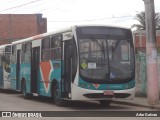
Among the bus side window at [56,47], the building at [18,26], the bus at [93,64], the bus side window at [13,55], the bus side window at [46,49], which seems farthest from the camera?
the building at [18,26]

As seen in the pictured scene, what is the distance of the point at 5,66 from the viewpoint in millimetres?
28016

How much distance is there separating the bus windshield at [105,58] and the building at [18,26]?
4828 cm

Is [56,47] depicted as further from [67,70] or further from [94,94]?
[94,94]

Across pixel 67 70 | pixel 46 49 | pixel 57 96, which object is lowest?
pixel 57 96

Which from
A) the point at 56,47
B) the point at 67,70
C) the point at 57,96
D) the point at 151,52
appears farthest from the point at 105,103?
the point at 56,47

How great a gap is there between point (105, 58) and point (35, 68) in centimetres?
583

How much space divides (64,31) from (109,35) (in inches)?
74.6

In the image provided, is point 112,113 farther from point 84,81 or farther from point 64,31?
point 64,31

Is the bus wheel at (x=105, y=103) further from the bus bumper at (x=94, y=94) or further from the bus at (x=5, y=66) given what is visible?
the bus at (x=5, y=66)

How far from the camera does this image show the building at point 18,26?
63969 mm

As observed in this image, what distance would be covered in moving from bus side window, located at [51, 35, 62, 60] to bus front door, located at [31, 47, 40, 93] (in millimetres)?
2247

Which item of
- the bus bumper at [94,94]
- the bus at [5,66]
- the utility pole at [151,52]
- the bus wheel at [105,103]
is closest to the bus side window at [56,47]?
the bus bumper at [94,94]

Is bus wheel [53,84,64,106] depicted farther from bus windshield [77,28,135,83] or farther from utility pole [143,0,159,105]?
utility pole [143,0,159,105]

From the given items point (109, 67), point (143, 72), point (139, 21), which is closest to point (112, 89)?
point (109, 67)
